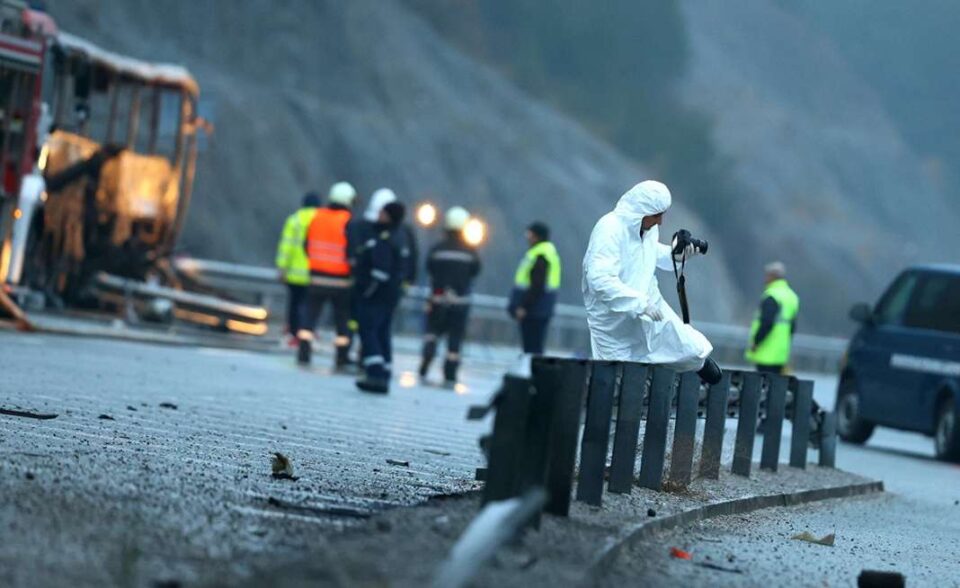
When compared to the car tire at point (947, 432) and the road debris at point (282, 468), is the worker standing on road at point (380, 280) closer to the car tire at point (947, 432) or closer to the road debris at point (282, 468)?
the car tire at point (947, 432)

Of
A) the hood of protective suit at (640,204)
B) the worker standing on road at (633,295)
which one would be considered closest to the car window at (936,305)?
the worker standing on road at (633,295)

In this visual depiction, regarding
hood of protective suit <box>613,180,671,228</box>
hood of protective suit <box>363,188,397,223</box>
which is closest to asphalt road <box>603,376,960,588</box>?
hood of protective suit <box>613,180,671,228</box>

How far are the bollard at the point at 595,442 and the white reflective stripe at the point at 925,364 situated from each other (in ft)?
35.7

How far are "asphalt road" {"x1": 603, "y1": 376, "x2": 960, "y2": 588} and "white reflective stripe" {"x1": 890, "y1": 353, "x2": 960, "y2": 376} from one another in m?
3.92

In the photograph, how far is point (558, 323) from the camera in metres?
38.6

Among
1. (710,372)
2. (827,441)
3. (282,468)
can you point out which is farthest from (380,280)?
(282,468)

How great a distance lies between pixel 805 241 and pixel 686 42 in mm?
10306

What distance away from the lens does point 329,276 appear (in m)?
22.8

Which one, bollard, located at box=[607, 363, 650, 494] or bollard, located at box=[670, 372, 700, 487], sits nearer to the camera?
bollard, located at box=[607, 363, 650, 494]

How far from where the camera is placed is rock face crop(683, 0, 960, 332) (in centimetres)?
7462

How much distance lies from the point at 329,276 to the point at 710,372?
1164 cm

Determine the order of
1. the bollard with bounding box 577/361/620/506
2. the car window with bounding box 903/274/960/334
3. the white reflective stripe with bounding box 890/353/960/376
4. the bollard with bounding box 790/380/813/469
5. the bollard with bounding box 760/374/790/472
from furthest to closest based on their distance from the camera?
the car window with bounding box 903/274/960/334
the white reflective stripe with bounding box 890/353/960/376
the bollard with bounding box 790/380/813/469
the bollard with bounding box 760/374/790/472
the bollard with bounding box 577/361/620/506

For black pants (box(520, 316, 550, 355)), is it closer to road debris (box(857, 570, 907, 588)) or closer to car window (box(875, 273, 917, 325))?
car window (box(875, 273, 917, 325))

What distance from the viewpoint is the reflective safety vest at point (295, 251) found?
23859 mm
